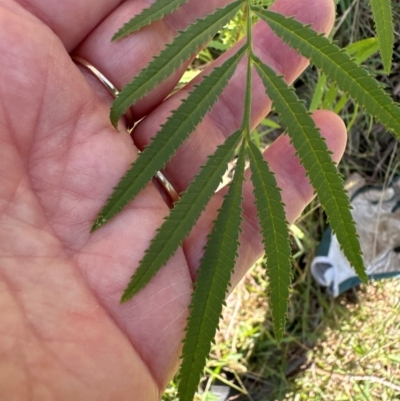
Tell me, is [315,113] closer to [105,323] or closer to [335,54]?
[335,54]

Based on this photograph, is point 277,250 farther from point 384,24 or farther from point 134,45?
point 134,45

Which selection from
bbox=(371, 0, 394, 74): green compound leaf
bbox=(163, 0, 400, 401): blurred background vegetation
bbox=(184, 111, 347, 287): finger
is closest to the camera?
bbox=(371, 0, 394, 74): green compound leaf

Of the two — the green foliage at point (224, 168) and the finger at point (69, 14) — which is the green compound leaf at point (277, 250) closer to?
the green foliage at point (224, 168)

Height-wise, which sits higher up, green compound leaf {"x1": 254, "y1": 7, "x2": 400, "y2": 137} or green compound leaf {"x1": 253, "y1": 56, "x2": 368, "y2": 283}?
green compound leaf {"x1": 254, "y1": 7, "x2": 400, "y2": 137}

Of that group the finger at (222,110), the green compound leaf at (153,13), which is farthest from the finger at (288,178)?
the green compound leaf at (153,13)

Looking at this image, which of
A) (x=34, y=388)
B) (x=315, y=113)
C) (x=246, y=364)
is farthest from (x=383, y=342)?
(x=34, y=388)

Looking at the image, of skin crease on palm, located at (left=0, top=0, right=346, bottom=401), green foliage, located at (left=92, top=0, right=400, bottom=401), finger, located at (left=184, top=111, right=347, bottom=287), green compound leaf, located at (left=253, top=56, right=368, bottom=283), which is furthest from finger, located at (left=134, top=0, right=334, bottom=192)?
green compound leaf, located at (left=253, top=56, right=368, bottom=283)

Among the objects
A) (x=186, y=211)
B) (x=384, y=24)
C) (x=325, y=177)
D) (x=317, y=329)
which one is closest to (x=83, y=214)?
(x=186, y=211)

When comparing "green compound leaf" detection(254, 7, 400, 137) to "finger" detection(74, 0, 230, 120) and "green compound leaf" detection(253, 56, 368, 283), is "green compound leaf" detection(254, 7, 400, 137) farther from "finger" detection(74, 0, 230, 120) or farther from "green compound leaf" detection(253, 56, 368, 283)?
"finger" detection(74, 0, 230, 120)
